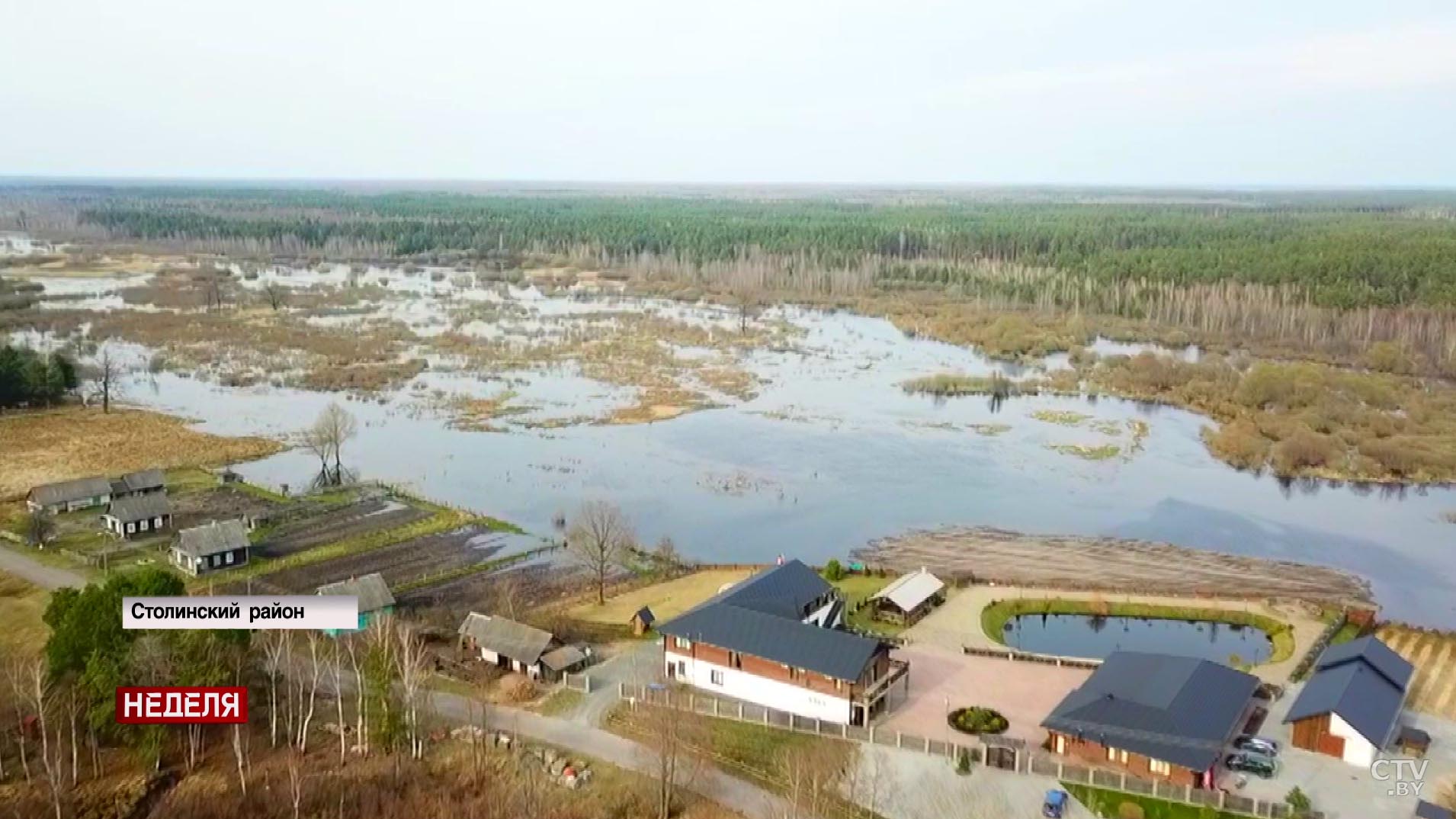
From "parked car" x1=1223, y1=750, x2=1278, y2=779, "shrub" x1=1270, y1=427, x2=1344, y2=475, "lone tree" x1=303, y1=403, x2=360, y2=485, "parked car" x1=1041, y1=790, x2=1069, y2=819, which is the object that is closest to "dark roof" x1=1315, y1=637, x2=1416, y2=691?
"parked car" x1=1223, y1=750, x2=1278, y2=779

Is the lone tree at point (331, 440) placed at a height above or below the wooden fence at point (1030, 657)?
above

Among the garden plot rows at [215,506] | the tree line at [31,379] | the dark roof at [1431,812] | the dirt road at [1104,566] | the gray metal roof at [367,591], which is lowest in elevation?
the dirt road at [1104,566]

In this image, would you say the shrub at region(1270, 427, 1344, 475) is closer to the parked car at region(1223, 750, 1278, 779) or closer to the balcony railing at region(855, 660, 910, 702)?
the parked car at region(1223, 750, 1278, 779)

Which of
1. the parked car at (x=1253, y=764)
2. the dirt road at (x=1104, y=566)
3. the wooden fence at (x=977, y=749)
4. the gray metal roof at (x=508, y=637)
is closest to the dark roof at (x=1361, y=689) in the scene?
the parked car at (x=1253, y=764)

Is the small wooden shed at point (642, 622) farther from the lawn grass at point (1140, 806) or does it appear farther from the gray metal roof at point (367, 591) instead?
the lawn grass at point (1140, 806)

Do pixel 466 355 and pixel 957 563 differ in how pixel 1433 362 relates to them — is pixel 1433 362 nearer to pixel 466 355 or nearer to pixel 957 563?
pixel 957 563

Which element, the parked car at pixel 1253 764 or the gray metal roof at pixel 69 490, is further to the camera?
the gray metal roof at pixel 69 490

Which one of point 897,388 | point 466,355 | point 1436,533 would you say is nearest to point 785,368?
point 897,388
